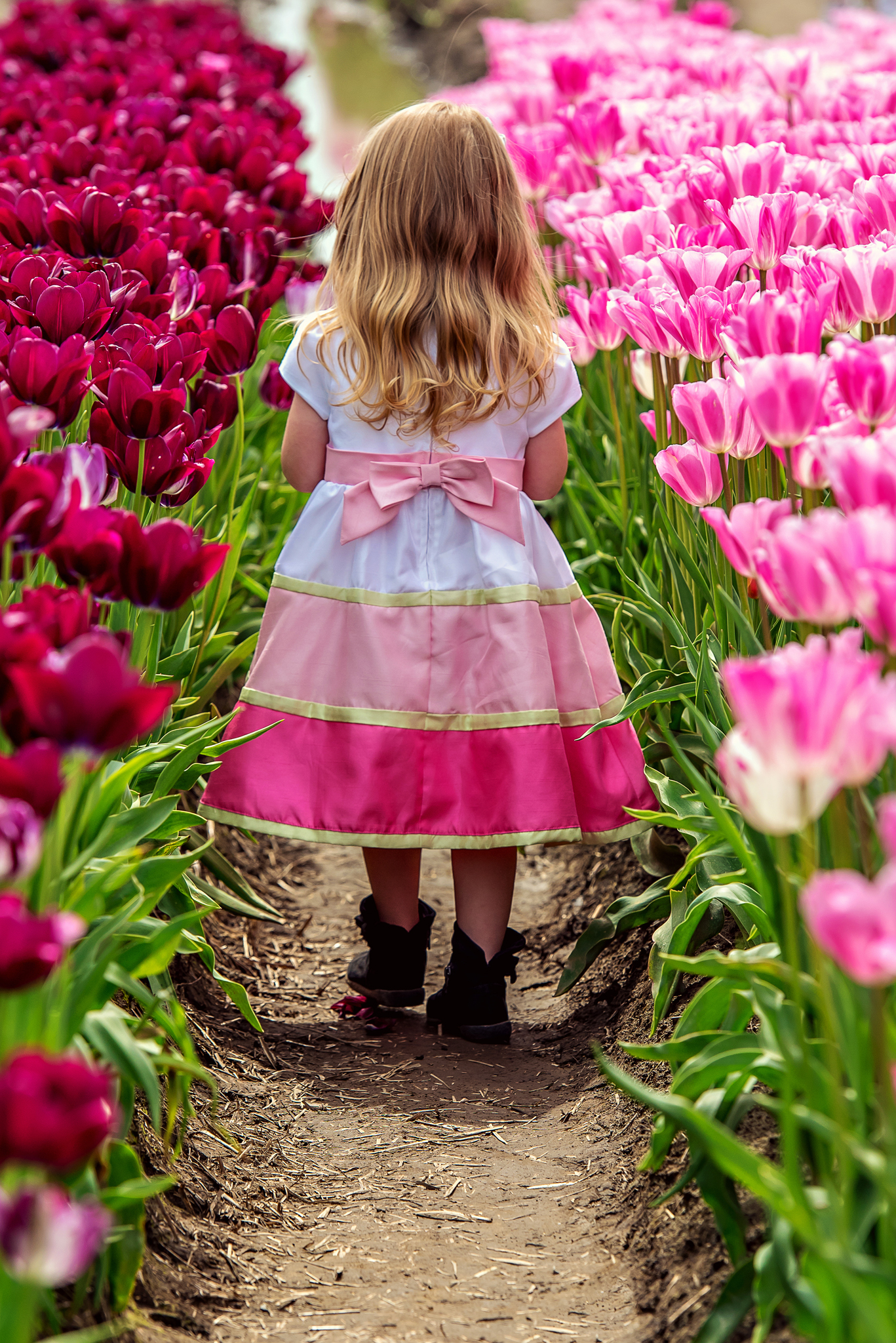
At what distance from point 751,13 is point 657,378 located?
1656 cm

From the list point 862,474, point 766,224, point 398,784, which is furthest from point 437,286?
point 862,474

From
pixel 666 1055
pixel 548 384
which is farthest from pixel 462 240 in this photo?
pixel 666 1055

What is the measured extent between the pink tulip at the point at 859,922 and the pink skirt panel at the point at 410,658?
1.31 m

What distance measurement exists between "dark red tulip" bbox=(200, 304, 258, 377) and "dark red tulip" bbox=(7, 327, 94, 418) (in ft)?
1.62

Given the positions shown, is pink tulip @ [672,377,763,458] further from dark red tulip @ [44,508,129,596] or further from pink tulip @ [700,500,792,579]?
dark red tulip @ [44,508,129,596]

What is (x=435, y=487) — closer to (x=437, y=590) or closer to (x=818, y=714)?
(x=437, y=590)

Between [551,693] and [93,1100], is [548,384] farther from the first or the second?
[93,1100]

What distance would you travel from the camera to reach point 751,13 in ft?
55.2

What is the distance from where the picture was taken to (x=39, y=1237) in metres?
0.94

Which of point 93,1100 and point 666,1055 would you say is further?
point 666,1055

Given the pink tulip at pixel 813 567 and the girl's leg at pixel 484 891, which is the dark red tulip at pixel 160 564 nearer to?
the pink tulip at pixel 813 567

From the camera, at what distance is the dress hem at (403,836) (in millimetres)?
2217

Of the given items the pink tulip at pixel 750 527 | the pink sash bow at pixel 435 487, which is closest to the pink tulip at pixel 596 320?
the pink sash bow at pixel 435 487

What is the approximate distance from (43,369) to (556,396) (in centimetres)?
93
